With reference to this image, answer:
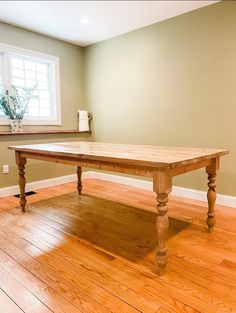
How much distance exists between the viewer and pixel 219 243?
1826mm

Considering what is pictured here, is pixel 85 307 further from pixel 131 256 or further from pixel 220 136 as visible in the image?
pixel 220 136

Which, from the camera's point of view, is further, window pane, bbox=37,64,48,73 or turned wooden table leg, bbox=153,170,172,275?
window pane, bbox=37,64,48,73

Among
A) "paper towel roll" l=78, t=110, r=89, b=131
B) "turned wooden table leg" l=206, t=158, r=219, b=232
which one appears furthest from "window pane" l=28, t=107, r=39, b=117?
"turned wooden table leg" l=206, t=158, r=219, b=232

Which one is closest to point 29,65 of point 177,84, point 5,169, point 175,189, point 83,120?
point 83,120

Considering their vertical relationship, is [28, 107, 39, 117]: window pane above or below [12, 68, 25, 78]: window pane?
below

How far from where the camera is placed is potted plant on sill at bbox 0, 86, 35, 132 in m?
3.08

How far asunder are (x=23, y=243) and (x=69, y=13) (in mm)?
2496

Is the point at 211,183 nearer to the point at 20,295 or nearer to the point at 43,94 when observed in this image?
the point at 20,295

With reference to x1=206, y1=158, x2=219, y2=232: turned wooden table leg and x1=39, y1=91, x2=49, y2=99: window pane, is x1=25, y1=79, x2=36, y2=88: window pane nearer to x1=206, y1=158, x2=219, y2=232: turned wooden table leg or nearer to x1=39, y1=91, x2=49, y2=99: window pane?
x1=39, y1=91, x2=49, y2=99: window pane

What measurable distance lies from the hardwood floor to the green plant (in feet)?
3.94

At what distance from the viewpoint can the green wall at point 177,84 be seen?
2600 mm

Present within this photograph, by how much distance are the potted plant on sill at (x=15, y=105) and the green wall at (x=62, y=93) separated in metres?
0.14

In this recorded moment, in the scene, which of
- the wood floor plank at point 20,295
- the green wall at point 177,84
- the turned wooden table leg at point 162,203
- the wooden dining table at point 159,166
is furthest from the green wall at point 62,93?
the turned wooden table leg at point 162,203

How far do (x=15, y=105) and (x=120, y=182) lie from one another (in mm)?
1855
